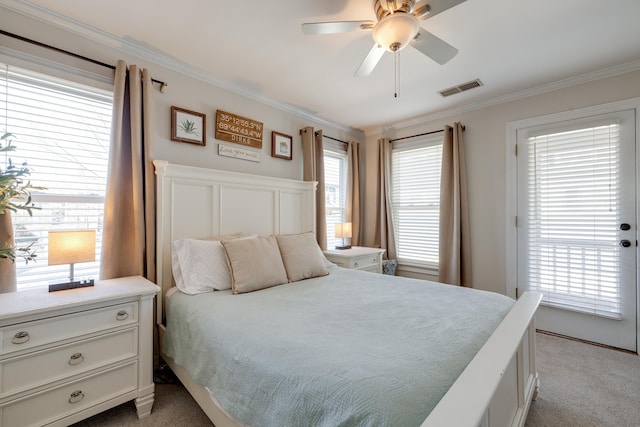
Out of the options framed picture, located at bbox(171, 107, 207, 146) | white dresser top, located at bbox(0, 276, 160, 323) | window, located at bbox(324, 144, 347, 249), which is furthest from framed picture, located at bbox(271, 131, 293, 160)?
white dresser top, located at bbox(0, 276, 160, 323)

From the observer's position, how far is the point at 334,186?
399cm

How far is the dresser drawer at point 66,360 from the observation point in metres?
1.32

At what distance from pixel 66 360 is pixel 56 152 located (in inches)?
53.5

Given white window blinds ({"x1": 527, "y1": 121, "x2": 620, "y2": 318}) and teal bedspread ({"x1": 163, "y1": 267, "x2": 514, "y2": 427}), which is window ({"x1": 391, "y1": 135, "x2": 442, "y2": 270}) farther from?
teal bedspread ({"x1": 163, "y1": 267, "x2": 514, "y2": 427})

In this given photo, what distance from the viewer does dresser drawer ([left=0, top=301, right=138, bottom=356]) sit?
4.30ft

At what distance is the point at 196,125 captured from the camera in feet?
8.36

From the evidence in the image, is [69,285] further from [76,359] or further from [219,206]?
[219,206]

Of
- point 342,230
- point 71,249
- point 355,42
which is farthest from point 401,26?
point 342,230

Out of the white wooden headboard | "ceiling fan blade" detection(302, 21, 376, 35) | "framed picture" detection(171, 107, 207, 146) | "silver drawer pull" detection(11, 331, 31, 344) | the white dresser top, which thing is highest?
"ceiling fan blade" detection(302, 21, 376, 35)

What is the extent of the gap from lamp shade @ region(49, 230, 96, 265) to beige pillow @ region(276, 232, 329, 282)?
4.15ft

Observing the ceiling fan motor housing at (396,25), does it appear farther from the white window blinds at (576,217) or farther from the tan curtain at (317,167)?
the white window blinds at (576,217)

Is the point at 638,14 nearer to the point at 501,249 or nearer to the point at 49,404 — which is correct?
the point at 501,249

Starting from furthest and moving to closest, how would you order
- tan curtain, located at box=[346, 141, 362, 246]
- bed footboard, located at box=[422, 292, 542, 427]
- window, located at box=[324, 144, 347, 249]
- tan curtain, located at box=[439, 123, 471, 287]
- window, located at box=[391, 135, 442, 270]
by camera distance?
tan curtain, located at box=[346, 141, 362, 246], window, located at box=[324, 144, 347, 249], window, located at box=[391, 135, 442, 270], tan curtain, located at box=[439, 123, 471, 287], bed footboard, located at box=[422, 292, 542, 427]

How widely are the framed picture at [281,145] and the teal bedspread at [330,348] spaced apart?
175cm
